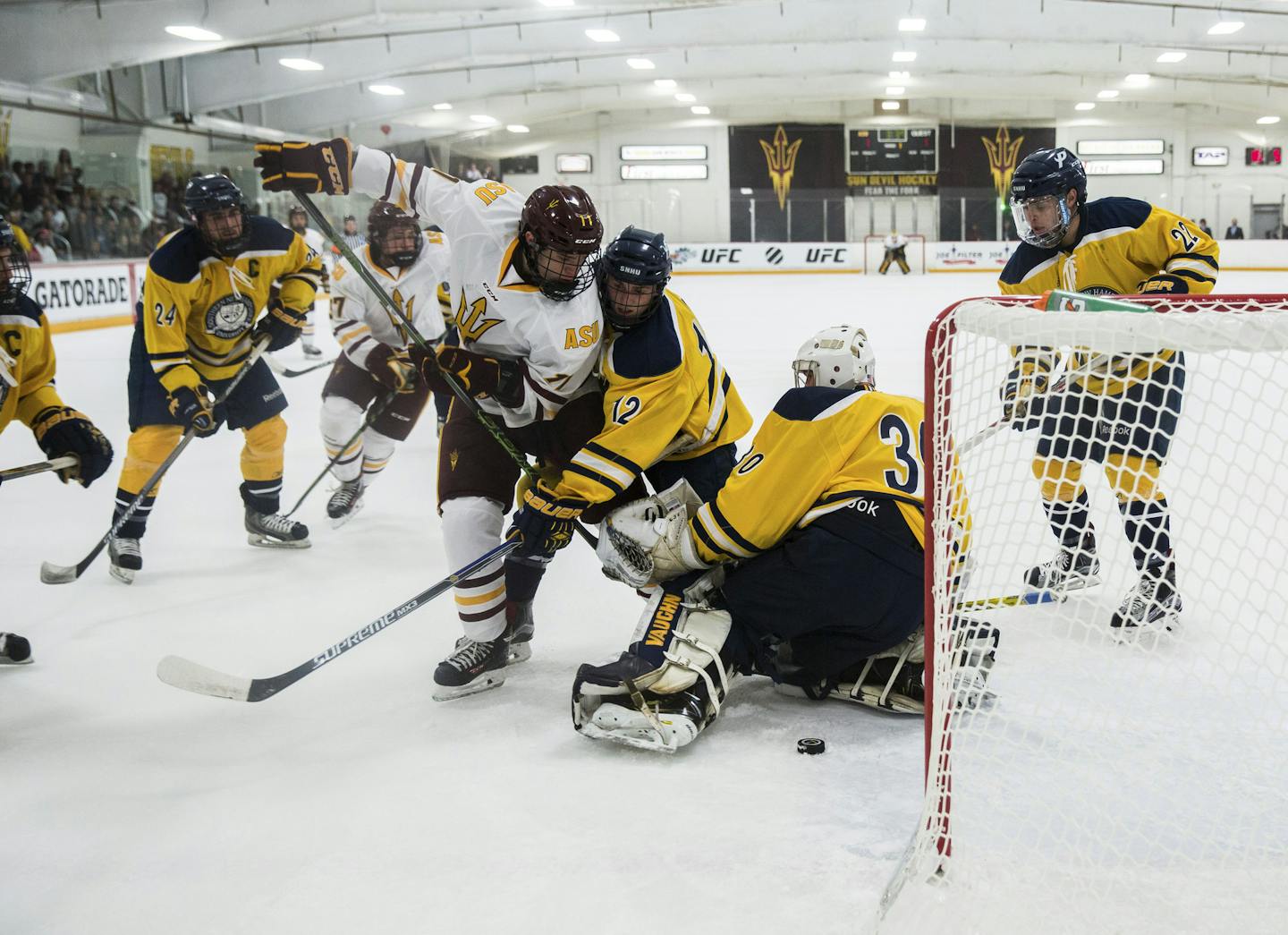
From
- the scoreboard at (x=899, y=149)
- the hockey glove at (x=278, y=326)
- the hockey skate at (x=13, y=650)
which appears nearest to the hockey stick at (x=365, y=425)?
the hockey glove at (x=278, y=326)

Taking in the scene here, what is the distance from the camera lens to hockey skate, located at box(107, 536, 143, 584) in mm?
3203

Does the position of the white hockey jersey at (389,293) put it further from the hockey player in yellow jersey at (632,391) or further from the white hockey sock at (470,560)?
the hockey player in yellow jersey at (632,391)

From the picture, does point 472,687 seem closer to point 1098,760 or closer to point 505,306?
point 505,306

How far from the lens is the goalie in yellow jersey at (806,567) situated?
1990 millimetres

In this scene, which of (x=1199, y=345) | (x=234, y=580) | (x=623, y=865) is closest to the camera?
(x=1199, y=345)

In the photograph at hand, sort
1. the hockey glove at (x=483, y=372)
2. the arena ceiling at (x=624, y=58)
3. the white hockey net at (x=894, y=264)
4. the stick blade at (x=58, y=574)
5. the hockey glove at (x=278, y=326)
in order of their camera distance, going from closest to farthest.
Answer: the hockey glove at (x=483, y=372) → the stick blade at (x=58, y=574) → the hockey glove at (x=278, y=326) → the arena ceiling at (x=624, y=58) → the white hockey net at (x=894, y=264)

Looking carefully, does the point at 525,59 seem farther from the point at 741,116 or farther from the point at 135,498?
the point at 135,498

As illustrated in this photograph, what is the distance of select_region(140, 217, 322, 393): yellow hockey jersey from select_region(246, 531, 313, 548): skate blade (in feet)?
1.68

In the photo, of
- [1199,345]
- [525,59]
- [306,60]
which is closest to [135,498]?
[1199,345]

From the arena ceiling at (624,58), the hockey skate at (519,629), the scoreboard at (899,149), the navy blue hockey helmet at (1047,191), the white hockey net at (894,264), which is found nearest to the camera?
the hockey skate at (519,629)

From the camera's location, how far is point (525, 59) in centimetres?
1648

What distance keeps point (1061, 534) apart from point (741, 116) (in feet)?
68.6

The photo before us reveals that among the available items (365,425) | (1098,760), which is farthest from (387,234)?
(1098,760)

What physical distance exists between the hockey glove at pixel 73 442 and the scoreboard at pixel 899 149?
2101 cm
